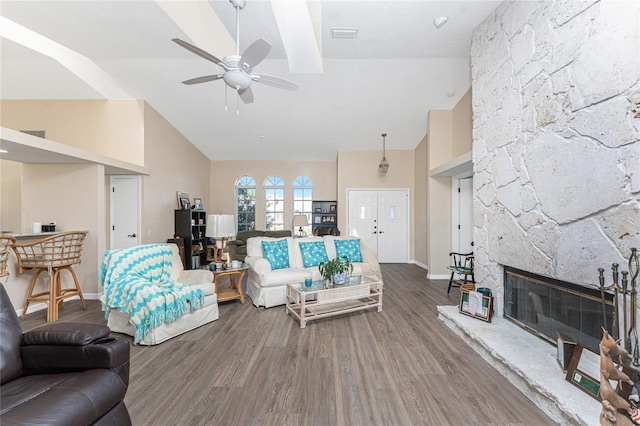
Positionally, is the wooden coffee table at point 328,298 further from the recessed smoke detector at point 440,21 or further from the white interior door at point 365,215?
the white interior door at point 365,215

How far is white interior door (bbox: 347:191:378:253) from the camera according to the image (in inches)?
293

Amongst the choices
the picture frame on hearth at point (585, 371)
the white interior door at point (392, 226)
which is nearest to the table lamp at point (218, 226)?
the picture frame on hearth at point (585, 371)

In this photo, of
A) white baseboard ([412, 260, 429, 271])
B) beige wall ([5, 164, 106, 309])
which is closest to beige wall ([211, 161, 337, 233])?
white baseboard ([412, 260, 429, 271])

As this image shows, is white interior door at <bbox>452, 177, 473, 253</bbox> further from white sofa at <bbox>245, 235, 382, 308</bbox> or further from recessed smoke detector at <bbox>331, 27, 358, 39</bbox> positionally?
recessed smoke detector at <bbox>331, 27, 358, 39</bbox>

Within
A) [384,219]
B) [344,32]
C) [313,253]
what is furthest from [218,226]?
[384,219]

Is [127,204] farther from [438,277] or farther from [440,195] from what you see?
[438,277]

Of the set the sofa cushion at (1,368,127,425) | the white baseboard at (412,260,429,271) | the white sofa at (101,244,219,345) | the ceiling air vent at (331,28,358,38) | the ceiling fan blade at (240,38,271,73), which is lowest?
the white baseboard at (412,260,429,271)

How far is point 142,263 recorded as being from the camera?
10.4 ft

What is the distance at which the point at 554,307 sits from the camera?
2.45 meters

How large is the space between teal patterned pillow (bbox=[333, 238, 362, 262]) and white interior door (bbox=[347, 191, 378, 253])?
2600 mm

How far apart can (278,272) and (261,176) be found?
502cm

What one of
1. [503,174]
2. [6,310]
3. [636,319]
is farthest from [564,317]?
[6,310]

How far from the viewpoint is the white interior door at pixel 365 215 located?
7.45m

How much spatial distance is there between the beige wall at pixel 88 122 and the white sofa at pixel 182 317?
294cm
